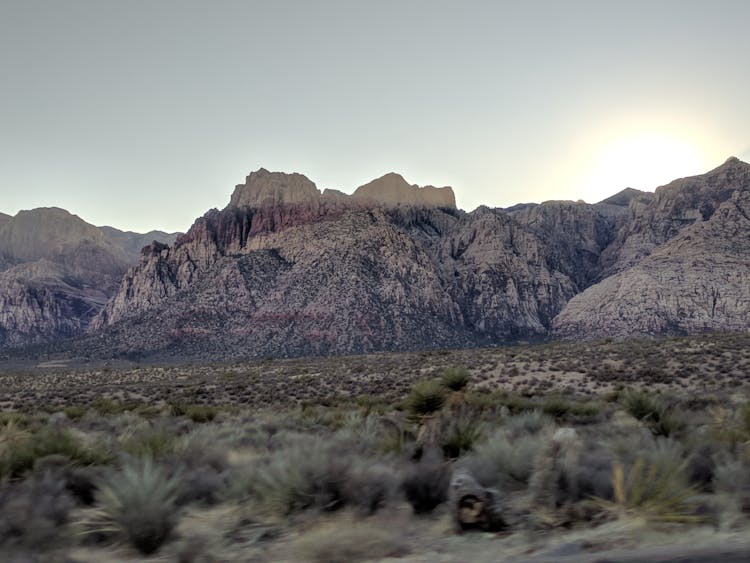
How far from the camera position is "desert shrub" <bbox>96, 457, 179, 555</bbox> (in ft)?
16.6

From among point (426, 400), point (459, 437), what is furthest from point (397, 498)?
point (426, 400)

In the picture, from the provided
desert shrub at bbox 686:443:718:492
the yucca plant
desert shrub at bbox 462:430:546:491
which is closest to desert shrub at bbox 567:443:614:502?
the yucca plant

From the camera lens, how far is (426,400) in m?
10.7

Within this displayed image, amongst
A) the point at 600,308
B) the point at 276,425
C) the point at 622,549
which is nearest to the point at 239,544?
the point at 622,549

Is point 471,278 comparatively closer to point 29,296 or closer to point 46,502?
point 46,502

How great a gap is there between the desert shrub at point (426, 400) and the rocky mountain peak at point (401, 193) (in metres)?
143

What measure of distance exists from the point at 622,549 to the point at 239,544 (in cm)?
356

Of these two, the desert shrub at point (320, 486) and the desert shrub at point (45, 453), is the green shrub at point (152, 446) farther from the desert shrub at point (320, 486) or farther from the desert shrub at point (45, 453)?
the desert shrub at point (320, 486)

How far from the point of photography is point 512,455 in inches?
283

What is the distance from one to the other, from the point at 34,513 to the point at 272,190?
154 metres

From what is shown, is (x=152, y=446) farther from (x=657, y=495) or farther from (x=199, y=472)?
(x=657, y=495)

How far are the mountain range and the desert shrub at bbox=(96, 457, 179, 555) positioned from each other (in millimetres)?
91630

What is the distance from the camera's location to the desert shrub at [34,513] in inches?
190

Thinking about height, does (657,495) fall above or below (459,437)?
above
